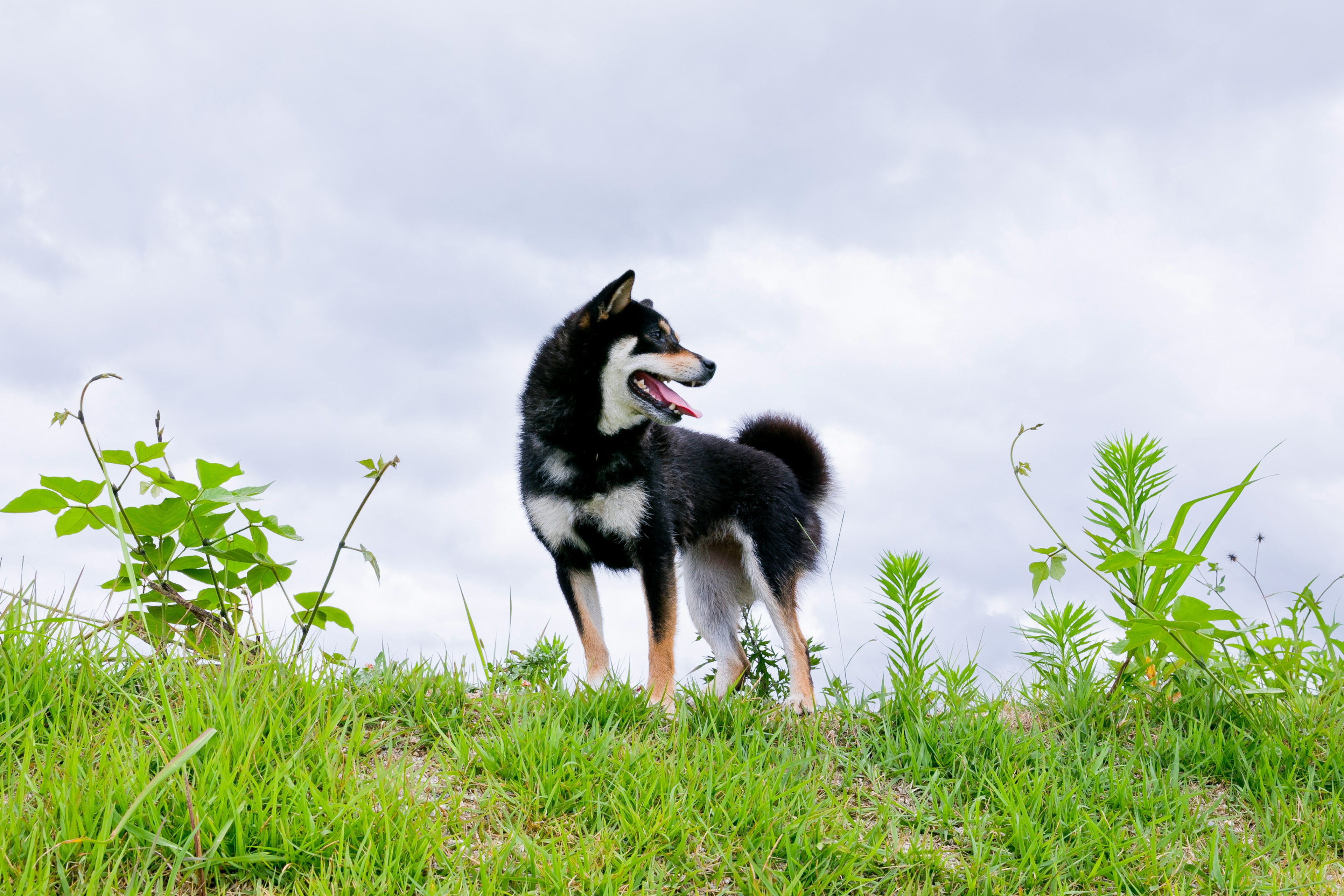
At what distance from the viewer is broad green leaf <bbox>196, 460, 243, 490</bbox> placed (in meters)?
3.62

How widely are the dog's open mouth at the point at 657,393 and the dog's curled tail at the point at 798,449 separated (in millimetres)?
1579

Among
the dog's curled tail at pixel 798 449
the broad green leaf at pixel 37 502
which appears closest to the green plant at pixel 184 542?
the broad green leaf at pixel 37 502

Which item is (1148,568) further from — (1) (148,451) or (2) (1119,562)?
(1) (148,451)

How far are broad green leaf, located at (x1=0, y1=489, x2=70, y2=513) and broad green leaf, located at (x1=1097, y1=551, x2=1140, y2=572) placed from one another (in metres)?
4.15

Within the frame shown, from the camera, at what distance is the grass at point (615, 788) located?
271 centimetres

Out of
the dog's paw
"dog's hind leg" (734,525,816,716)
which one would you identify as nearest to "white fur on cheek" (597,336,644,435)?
"dog's hind leg" (734,525,816,716)

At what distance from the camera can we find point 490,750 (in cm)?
344

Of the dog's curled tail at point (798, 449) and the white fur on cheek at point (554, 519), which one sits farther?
the dog's curled tail at point (798, 449)

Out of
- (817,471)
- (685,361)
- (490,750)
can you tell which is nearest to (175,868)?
(490,750)

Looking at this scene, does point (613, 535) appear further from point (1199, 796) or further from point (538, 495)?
point (1199, 796)

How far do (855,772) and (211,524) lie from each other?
2.85 m

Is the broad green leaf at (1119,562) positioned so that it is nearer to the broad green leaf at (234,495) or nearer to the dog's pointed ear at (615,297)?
the dog's pointed ear at (615,297)

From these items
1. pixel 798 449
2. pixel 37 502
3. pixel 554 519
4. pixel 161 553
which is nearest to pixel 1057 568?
pixel 554 519

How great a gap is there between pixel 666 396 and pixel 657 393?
0.05 metres
